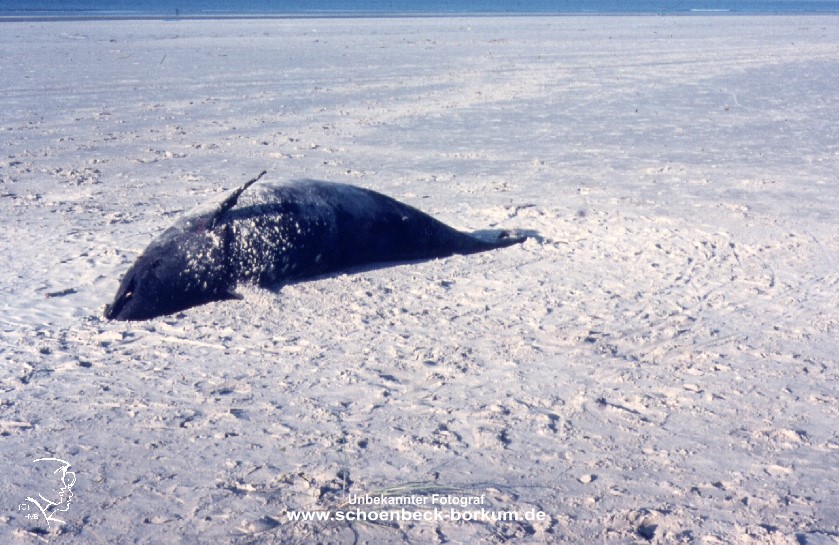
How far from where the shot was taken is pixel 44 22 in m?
38.4

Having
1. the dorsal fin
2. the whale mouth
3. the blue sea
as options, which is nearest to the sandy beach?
the whale mouth

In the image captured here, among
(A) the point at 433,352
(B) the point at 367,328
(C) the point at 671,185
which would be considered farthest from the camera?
(C) the point at 671,185

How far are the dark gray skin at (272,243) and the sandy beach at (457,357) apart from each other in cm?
15

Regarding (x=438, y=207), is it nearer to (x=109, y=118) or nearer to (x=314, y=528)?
(x=314, y=528)

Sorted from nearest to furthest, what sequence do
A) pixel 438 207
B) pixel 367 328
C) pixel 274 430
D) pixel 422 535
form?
pixel 422 535, pixel 274 430, pixel 367 328, pixel 438 207

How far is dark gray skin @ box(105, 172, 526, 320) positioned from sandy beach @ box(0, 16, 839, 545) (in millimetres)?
154

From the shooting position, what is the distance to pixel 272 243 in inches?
236

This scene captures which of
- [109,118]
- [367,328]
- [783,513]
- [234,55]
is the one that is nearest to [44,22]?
[234,55]

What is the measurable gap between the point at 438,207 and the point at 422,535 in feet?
17.1

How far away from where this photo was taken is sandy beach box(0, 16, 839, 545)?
11.7 feet

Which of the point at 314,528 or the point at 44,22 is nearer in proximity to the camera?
the point at 314,528

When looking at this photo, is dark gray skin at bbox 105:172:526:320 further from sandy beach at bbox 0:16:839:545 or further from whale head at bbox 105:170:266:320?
sandy beach at bbox 0:16:839:545

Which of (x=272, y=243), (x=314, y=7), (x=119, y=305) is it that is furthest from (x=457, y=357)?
(x=314, y=7)

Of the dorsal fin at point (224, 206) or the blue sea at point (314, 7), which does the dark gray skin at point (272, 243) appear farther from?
the blue sea at point (314, 7)
